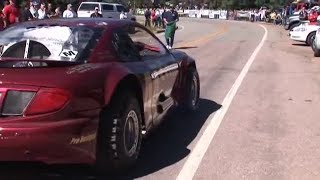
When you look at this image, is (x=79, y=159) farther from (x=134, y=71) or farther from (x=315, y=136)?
(x=315, y=136)

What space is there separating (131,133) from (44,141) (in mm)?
1182

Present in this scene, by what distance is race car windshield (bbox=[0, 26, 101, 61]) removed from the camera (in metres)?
5.20

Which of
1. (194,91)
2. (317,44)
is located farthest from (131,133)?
(317,44)

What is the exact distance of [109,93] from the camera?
15.6ft

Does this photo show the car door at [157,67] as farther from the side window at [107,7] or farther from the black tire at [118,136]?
the side window at [107,7]

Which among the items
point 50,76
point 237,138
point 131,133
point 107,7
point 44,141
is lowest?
point 237,138

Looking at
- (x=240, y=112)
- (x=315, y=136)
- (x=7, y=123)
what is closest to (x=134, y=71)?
(x=7, y=123)

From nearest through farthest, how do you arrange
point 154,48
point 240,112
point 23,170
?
point 23,170 → point 154,48 → point 240,112

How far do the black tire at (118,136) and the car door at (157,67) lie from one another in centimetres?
70

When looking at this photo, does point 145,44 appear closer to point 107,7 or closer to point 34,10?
point 34,10

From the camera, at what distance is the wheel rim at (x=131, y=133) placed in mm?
5059

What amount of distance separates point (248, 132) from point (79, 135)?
3130 mm

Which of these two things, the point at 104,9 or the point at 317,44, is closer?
the point at 317,44

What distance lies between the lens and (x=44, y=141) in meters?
4.19
